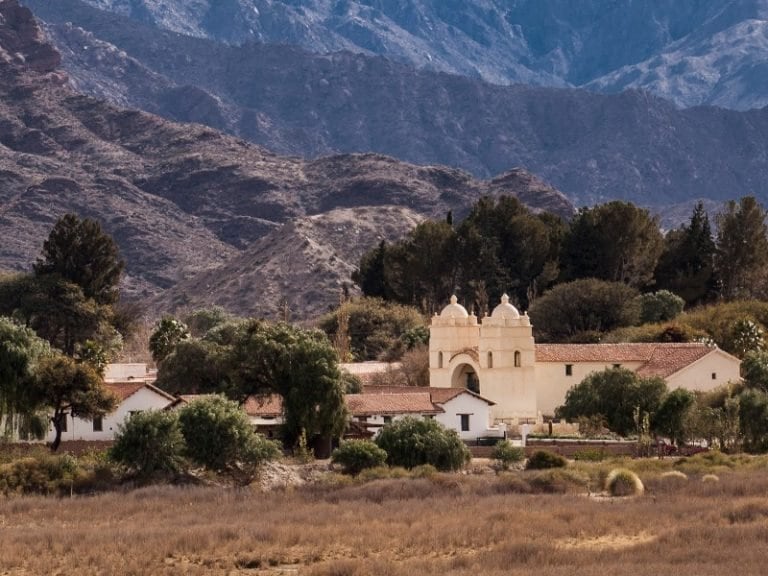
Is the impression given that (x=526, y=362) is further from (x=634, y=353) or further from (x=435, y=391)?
(x=435, y=391)

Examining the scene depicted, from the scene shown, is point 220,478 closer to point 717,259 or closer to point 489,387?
point 489,387

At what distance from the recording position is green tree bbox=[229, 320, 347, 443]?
69812 millimetres

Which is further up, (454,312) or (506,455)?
(454,312)

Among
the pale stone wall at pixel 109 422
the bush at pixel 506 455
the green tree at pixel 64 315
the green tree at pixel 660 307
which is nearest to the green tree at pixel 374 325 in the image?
the green tree at pixel 660 307

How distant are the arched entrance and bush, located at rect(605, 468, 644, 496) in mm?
26833

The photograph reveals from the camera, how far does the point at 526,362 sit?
277ft

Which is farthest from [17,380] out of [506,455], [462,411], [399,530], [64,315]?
[64,315]

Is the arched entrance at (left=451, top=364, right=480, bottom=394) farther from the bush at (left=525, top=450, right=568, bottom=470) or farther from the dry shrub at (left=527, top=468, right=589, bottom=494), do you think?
the dry shrub at (left=527, top=468, right=589, bottom=494)

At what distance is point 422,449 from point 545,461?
4.09 m

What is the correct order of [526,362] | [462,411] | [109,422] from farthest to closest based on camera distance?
[526,362]
[462,411]
[109,422]

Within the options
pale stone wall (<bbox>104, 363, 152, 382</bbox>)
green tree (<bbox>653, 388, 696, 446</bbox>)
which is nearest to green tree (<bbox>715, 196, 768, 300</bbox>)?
green tree (<bbox>653, 388, 696, 446</bbox>)

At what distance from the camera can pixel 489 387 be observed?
84.3m

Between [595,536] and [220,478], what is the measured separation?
17.5 meters

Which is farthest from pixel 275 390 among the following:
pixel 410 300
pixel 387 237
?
pixel 387 237
